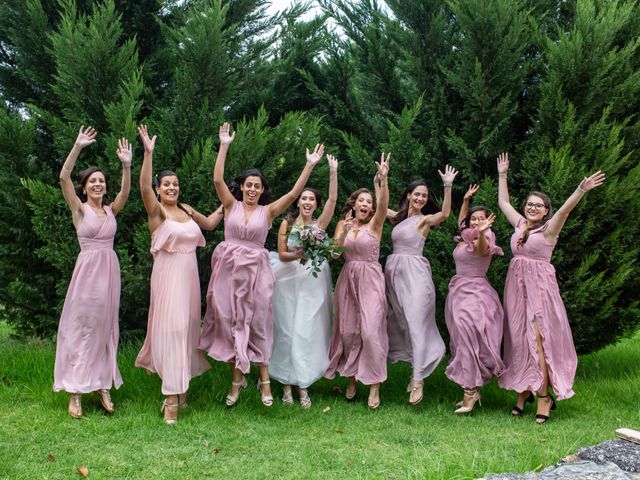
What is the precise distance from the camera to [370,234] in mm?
6395

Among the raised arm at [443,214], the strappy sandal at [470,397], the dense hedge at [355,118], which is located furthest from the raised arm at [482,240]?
the strappy sandal at [470,397]

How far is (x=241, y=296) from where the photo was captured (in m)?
5.96

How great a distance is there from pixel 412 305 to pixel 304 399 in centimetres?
137

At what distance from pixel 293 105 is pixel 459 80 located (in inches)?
84.5

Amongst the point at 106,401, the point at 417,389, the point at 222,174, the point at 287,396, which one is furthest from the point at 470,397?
the point at 106,401

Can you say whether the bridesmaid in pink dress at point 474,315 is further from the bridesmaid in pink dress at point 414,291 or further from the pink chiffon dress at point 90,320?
the pink chiffon dress at point 90,320

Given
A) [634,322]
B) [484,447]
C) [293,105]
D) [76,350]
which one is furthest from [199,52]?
[634,322]

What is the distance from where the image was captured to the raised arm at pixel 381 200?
617cm

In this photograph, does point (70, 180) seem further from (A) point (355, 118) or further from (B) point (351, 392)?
(A) point (355, 118)

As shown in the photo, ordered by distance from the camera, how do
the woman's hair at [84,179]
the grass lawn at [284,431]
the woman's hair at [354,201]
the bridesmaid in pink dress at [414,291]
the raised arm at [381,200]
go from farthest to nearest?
1. the woman's hair at [354,201]
2. the bridesmaid in pink dress at [414,291]
3. the raised arm at [381,200]
4. the woman's hair at [84,179]
5. the grass lawn at [284,431]

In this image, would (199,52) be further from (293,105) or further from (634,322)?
(634,322)

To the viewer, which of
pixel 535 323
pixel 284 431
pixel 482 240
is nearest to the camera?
pixel 284 431

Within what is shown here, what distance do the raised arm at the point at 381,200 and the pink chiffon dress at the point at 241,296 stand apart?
1.09 meters

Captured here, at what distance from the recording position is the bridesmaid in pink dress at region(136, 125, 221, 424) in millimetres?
5598
